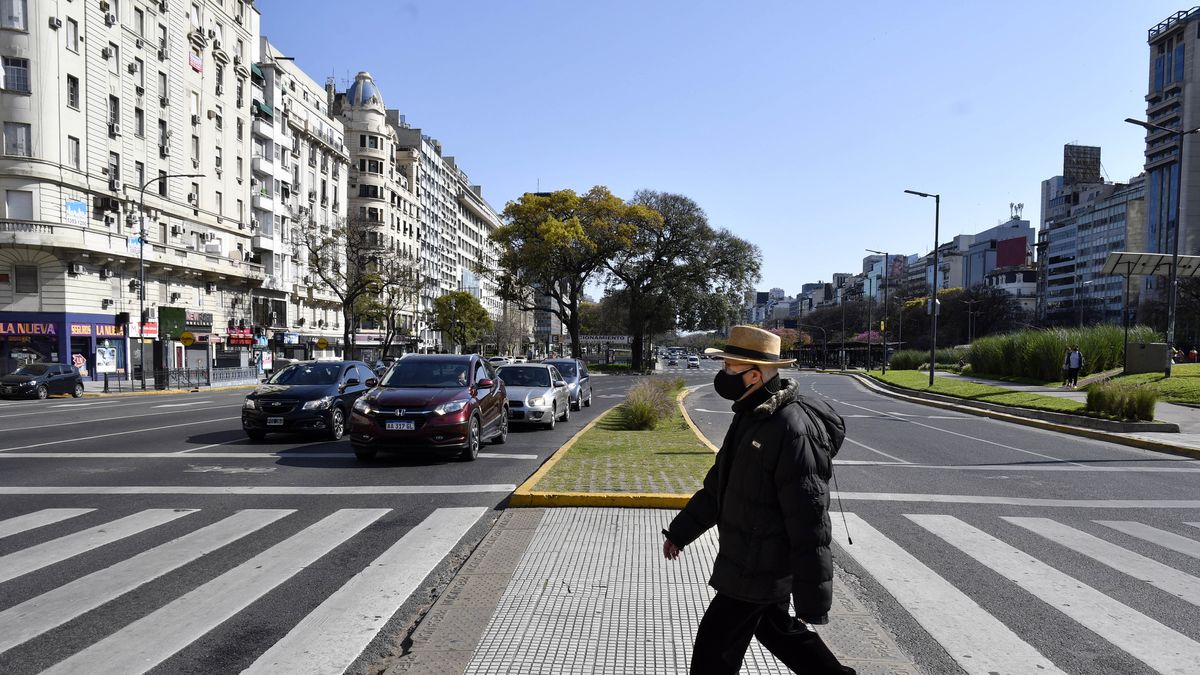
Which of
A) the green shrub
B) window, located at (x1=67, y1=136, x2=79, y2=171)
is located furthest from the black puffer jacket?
window, located at (x1=67, y1=136, x2=79, y2=171)

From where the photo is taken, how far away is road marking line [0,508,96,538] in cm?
707

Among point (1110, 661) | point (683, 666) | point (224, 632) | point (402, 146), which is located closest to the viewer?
point (683, 666)

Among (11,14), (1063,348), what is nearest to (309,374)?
(1063,348)

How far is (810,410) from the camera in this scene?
3.37 m

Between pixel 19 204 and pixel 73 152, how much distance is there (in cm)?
384

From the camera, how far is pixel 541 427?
1758 cm

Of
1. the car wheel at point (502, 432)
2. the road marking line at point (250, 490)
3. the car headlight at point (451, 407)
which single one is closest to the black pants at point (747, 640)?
the road marking line at point (250, 490)

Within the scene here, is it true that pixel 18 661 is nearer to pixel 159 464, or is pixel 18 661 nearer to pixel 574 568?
pixel 574 568

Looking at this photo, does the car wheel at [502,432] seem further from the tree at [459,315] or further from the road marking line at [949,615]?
the tree at [459,315]

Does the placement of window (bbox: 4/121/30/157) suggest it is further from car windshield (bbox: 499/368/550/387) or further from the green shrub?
the green shrub

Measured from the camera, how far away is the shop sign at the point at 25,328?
36.3 metres

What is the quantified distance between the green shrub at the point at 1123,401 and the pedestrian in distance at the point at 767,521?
59.1ft

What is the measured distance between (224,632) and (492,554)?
6.50 ft

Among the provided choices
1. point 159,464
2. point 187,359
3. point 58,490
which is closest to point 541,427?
point 159,464
